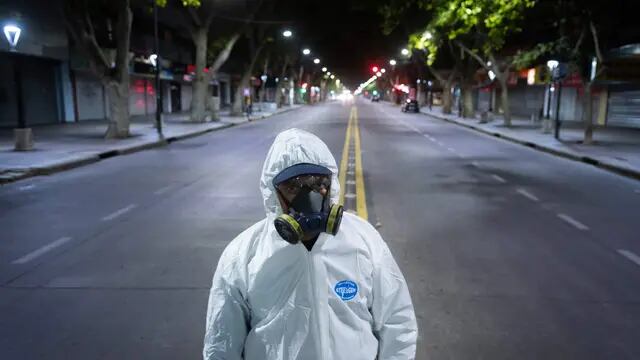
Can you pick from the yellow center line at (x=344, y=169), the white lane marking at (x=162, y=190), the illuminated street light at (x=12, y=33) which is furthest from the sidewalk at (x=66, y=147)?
the yellow center line at (x=344, y=169)

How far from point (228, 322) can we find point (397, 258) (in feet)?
16.5

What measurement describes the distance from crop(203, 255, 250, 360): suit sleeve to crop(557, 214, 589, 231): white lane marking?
25.8 feet

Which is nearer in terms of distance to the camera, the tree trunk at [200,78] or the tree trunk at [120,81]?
the tree trunk at [120,81]

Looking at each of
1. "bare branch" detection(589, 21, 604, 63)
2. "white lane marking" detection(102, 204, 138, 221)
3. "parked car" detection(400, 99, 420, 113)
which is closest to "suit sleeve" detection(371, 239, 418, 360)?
"white lane marking" detection(102, 204, 138, 221)

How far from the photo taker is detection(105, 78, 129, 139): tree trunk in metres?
23.8

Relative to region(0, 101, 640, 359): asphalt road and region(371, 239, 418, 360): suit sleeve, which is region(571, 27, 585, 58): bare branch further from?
region(371, 239, 418, 360): suit sleeve

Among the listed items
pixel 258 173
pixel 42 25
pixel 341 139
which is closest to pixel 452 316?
pixel 258 173

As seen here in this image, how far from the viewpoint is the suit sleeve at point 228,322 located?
7.23 feet

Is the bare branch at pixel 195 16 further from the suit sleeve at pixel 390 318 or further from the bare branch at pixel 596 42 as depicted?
the suit sleeve at pixel 390 318

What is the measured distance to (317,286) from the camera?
210cm

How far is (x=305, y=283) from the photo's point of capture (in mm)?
2123

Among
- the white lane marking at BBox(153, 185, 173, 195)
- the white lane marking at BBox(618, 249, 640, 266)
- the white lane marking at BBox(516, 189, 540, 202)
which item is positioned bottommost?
the white lane marking at BBox(153, 185, 173, 195)

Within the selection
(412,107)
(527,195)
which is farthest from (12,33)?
(412,107)

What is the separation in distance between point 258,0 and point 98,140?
2064cm
